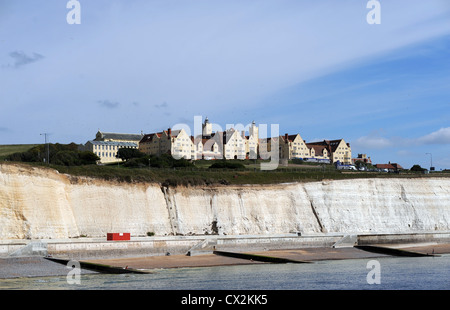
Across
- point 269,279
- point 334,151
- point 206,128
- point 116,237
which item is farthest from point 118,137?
point 269,279

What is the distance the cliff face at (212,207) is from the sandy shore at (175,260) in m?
7.41

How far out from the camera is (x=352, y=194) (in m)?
71.6

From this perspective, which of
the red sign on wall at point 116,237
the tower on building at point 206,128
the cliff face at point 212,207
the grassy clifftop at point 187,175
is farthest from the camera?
the tower on building at point 206,128

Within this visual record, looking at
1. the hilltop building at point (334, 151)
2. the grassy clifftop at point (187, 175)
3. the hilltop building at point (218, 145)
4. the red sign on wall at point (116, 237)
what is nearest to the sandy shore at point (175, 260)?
the red sign on wall at point (116, 237)

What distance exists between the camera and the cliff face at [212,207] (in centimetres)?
4794

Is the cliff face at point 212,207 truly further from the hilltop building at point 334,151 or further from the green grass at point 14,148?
the green grass at point 14,148

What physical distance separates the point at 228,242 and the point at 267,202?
13.6 m

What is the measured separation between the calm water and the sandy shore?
1.91 meters

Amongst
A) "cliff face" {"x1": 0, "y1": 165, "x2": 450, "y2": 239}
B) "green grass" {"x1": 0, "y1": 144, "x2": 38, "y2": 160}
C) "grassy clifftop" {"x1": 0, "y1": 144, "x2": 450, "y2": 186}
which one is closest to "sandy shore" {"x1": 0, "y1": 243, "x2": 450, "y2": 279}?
"cliff face" {"x1": 0, "y1": 165, "x2": 450, "y2": 239}

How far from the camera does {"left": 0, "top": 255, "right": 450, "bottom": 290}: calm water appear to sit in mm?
31516

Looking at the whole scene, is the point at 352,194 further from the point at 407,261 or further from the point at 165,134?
the point at 165,134

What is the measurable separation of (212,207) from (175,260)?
17.1 meters

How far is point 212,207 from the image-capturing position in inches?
2438
